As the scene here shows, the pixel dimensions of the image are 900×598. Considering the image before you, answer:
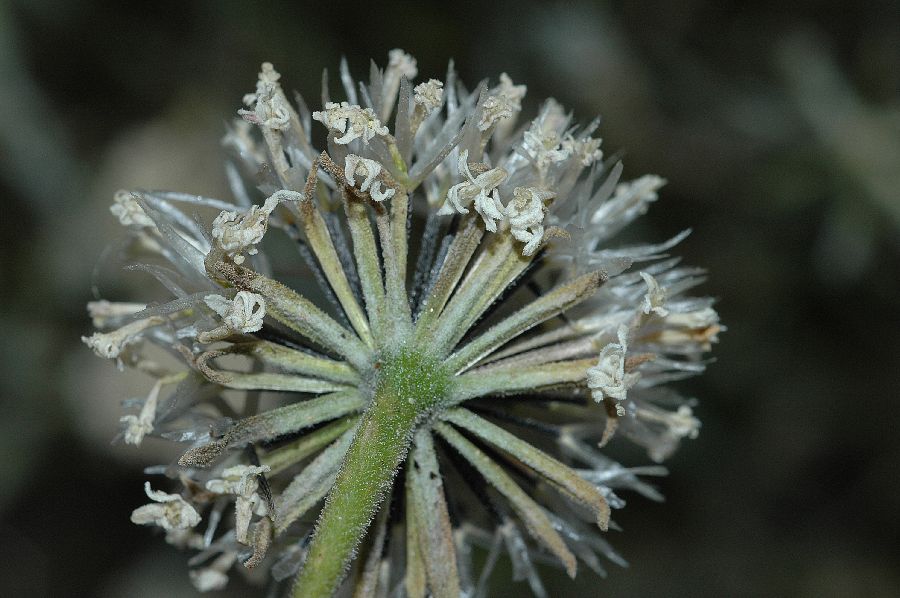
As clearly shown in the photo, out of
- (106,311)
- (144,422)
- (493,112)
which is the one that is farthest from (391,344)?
(106,311)

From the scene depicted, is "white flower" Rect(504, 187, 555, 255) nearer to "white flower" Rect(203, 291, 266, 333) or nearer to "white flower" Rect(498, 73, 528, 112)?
"white flower" Rect(498, 73, 528, 112)

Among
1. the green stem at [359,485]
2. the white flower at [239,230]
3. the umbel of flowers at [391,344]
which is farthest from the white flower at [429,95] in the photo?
the green stem at [359,485]

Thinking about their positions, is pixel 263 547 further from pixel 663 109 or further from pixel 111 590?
pixel 111 590

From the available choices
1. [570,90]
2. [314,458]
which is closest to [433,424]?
[314,458]

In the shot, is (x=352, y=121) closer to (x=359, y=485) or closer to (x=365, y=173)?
(x=365, y=173)

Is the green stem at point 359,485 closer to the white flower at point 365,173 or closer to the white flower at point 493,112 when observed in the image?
the white flower at point 365,173
